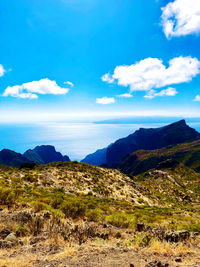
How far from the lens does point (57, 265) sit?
5.36 metres

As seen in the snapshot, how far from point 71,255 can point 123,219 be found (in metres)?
6.56

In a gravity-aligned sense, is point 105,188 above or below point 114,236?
below

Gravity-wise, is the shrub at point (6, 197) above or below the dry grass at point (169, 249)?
below

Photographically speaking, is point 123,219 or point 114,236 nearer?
point 114,236

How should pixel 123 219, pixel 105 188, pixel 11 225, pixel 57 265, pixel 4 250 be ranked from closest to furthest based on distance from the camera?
1. pixel 57 265
2. pixel 4 250
3. pixel 11 225
4. pixel 123 219
5. pixel 105 188

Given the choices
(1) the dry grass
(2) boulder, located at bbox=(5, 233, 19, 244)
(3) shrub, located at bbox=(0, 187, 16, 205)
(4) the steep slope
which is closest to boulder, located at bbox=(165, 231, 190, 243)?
(1) the dry grass

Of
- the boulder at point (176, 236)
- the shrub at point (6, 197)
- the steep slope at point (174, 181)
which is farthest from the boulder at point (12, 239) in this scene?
the steep slope at point (174, 181)

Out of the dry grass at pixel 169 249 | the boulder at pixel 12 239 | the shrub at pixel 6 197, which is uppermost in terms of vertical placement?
the boulder at pixel 12 239

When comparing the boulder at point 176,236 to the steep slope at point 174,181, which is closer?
the boulder at point 176,236

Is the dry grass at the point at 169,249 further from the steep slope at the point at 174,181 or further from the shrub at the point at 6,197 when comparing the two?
the steep slope at the point at 174,181

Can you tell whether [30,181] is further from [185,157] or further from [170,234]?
[185,157]

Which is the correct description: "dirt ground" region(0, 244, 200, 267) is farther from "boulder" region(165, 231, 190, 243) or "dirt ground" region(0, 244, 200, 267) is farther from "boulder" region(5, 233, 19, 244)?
"boulder" region(165, 231, 190, 243)

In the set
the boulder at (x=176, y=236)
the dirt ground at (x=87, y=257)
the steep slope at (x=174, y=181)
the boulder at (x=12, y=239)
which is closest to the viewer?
the dirt ground at (x=87, y=257)

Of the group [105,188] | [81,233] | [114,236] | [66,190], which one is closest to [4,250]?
[81,233]
